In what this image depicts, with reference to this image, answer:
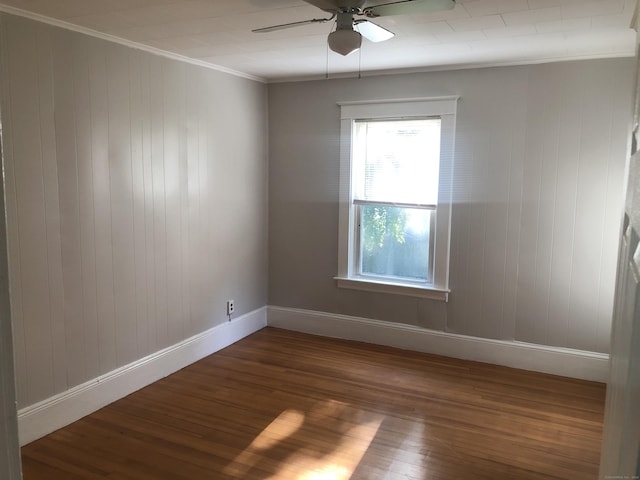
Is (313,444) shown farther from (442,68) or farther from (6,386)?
(442,68)

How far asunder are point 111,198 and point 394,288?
8.20 feet

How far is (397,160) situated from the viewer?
4.59m

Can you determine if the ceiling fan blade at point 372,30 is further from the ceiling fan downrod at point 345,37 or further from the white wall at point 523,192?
the white wall at point 523,192

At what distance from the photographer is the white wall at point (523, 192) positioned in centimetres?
385

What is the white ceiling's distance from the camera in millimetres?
2725

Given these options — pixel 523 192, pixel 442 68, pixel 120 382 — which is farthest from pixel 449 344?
pixel 120 382

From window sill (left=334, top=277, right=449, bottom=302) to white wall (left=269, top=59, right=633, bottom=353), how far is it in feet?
0.24

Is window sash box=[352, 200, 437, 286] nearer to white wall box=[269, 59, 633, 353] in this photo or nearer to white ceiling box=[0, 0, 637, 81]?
white wall box=[269, 59, 633, 353]

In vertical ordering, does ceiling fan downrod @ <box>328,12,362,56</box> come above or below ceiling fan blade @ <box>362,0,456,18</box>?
below

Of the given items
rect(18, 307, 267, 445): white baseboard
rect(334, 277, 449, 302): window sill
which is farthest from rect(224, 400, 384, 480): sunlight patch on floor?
rect(334, 277, 449, 302): window sill

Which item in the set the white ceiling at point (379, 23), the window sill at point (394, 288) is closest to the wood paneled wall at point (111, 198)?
the white ceiling at point (379, 23)

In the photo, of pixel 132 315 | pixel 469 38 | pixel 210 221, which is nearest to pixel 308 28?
pixel 469 38

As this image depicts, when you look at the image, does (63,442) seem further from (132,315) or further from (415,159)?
(415,159)

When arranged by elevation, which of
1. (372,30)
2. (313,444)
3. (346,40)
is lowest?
(313,444)
